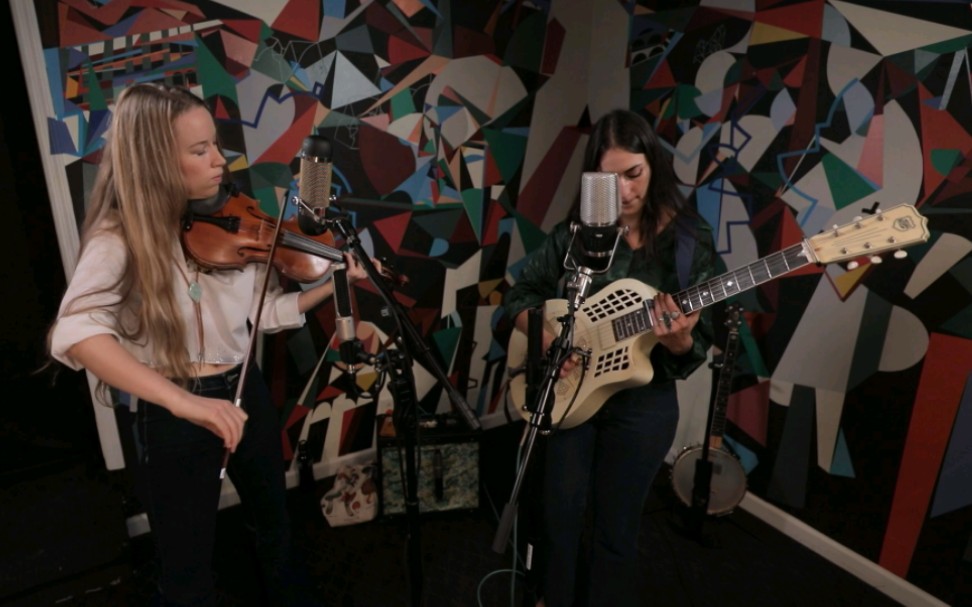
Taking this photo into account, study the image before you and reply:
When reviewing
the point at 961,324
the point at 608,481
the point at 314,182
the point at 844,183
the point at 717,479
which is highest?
the point at 314,182

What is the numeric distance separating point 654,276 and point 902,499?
150 cm

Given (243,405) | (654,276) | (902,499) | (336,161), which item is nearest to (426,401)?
(336,161)

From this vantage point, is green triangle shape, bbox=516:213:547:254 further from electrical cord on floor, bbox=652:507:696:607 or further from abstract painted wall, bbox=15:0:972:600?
electrical cord on floor, bbox=652:507:696:607

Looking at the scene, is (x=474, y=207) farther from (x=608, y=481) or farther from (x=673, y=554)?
(x=673, y=554)

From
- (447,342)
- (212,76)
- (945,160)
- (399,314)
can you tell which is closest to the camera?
(399,314)

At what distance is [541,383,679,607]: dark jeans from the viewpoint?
1.68 m

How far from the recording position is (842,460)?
2.37 m

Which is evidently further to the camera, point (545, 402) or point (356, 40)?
point (356, 40)

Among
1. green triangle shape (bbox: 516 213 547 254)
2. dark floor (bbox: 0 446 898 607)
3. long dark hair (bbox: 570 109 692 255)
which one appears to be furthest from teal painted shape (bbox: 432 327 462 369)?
long dark hair (bbox: 570 109 692 255)

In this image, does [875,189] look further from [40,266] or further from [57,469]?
[57,469]

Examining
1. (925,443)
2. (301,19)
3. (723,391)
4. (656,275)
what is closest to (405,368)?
(656,275)

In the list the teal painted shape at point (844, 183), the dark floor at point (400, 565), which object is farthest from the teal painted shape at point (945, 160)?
the dark floor at point (400, 565)

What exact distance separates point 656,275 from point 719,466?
133 cm

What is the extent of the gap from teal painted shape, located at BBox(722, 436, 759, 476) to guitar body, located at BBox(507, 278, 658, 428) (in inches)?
52.3
